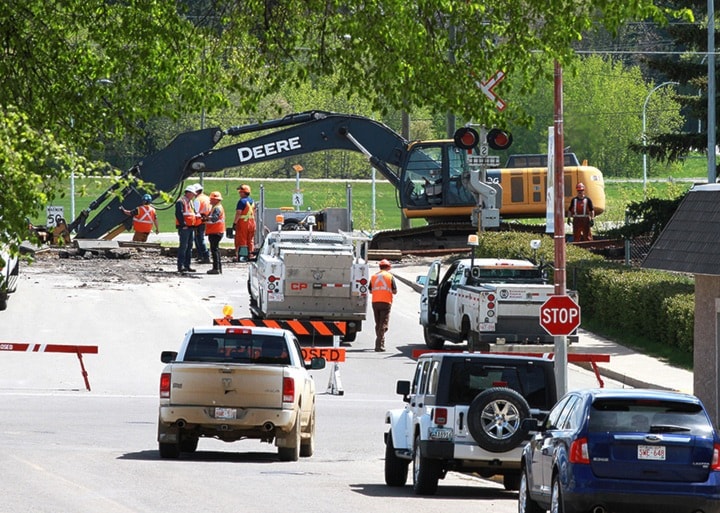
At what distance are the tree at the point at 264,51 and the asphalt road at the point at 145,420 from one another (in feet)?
12.4

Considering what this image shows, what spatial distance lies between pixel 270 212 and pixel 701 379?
2704cm

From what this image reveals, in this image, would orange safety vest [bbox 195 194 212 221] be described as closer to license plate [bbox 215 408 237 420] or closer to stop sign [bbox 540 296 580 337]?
stop sign [bbox 540 296 580 337]

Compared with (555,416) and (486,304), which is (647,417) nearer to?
(555,416)

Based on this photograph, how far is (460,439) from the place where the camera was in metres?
17.0

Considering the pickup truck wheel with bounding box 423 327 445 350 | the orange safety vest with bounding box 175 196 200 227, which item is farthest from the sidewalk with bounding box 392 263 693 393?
the orange safety vest with bounding box 175 196 200 227

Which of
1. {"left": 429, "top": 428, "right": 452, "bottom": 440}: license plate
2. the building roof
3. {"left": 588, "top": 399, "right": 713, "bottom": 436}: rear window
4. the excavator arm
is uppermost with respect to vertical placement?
the excavator arm

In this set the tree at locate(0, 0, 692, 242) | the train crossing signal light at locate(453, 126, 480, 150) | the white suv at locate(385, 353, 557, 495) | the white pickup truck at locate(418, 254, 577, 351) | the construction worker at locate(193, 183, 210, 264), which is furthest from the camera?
the construction worker at locate(193, 183, 210, 264)

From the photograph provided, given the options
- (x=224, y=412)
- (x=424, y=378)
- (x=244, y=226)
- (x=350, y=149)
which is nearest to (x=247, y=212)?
(x=244, y=226)

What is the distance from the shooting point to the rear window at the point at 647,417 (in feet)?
44.4

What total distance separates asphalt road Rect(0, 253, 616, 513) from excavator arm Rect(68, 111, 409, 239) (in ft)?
15.2

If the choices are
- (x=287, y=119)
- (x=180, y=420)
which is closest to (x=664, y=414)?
(x=180, y=420)

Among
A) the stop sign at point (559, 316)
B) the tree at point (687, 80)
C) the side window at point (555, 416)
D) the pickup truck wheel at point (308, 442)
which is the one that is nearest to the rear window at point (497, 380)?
the side window at point (555, 416)

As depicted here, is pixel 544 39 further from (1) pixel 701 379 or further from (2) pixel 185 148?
(2) pixel 185 148

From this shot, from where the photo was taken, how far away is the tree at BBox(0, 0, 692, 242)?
51.6 ft
